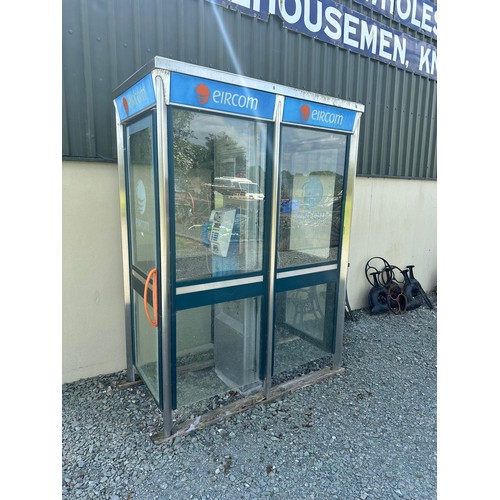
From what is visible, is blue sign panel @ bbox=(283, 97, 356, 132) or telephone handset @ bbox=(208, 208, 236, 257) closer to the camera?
blue sign panel @ bbox=(283, 97, 356, 132)

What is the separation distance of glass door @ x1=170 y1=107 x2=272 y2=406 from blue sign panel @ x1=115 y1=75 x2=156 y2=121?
0.67 feet

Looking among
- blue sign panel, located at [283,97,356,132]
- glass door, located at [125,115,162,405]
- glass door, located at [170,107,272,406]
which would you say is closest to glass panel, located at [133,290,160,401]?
glass door, located at [125,115,162,405]

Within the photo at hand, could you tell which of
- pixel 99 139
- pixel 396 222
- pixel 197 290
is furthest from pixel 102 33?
pixel 396 222

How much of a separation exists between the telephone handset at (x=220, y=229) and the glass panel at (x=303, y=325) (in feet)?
2.74

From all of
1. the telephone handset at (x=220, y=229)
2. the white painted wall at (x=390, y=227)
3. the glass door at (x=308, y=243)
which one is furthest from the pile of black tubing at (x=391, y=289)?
the telephone handset at (x=220, y=229)

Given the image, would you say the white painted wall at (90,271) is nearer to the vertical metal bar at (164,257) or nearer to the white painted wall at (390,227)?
the vertical metal bar at (164,257)

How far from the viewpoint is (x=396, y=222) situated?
16.5 feet

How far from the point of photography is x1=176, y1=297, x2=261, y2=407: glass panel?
109 inches

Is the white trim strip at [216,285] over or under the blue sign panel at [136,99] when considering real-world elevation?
under

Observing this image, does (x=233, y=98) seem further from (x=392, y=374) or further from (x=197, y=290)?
(x=392, y=374)

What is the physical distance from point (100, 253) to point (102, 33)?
1.70 m

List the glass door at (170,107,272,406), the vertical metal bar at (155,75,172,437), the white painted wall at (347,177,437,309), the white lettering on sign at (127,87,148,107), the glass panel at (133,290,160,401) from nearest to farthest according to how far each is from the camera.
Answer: the vertical metal bar at (155,75,172,437) < the white lettering on sign at (127,87,148,107) < the glass door at (170,107,272,406) < the glass panel at (133,290,160,401) < the white painted wall at (347,177,437,309)

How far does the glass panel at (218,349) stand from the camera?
2770 millimetres

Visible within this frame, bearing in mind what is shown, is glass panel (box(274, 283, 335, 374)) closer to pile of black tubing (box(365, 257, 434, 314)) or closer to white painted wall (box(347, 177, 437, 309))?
white painted wall (box(347, 177, 437, 309))
